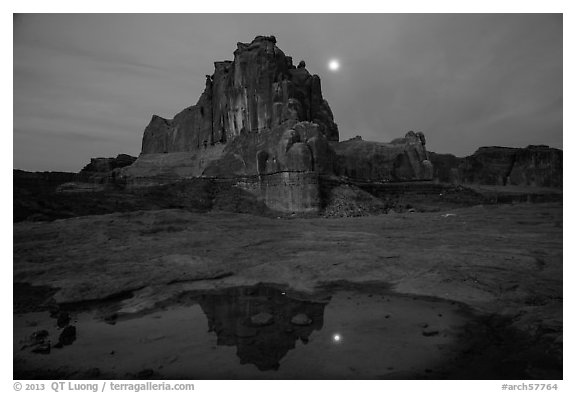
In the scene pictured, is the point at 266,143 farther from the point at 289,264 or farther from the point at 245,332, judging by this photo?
the point at 245,332

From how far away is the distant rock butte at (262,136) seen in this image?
35.9 meters

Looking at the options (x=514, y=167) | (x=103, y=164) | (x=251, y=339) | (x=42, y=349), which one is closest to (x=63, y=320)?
(x=42, y=349)

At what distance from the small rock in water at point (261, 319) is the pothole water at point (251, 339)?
0.05 ft

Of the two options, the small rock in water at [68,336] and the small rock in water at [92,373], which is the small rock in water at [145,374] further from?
the small rock in water at [68,336]

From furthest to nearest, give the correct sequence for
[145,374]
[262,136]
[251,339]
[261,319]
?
[262,136] → [261,319] → [251,339] → [145,374]

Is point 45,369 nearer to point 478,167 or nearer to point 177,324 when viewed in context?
point 177,324

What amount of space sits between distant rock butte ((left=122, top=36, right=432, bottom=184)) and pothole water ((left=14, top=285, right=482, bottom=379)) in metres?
23.0

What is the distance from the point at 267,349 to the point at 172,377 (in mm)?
1008

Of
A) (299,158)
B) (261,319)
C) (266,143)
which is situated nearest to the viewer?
(261,319)

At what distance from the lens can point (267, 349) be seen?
381 centimetres

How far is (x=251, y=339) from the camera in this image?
4.10m

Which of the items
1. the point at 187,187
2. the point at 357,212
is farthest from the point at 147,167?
the point at 357,212

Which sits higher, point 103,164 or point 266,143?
point 103,164

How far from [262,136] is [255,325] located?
40.7m
